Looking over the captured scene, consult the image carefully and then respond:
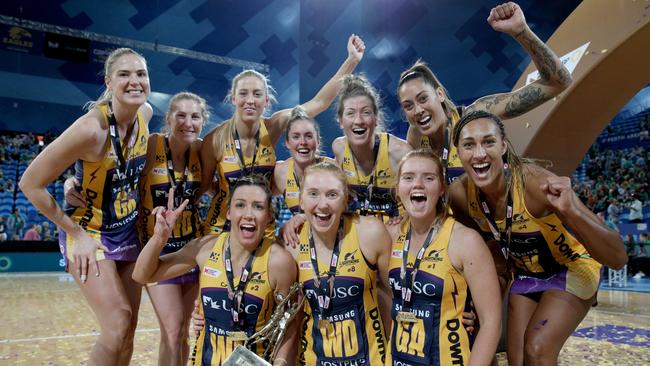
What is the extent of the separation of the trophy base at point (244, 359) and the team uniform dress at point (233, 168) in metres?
1.42

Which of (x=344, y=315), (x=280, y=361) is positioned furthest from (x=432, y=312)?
(x=280, y=361)

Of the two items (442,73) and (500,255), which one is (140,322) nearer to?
(500,255)

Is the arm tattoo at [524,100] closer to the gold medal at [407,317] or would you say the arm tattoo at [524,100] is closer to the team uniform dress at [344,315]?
the team uniform dress at [344,315]

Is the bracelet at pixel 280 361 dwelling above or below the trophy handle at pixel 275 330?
below

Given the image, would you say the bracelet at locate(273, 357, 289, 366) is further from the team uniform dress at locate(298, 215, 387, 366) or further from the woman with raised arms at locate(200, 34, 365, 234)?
the woman with raised arms at locate(200, 34, 365, 234)

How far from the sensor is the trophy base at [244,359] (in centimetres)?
208

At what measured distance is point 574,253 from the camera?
8.35 ft

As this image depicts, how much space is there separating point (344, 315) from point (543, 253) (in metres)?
1.04

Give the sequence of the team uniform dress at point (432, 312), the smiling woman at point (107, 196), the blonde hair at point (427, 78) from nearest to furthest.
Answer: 1. the team uniform dress at point (432, 312)
2. the smiling woman at point (107, 196)
3. the blonde hair at point (427, 78)

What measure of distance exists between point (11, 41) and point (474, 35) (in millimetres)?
11587

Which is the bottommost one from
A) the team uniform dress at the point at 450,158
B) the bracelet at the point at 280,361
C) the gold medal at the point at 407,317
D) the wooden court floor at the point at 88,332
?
the wooden court floor at the point at 88,332

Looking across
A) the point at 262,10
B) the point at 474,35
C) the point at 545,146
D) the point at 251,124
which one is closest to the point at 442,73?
the point at 474,35

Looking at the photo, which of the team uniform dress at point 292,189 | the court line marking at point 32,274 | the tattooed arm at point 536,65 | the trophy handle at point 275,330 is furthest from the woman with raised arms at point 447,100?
the court line marking at point 32,274

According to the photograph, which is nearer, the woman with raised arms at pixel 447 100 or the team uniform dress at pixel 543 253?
the team uniform dress at pixel 543 253
